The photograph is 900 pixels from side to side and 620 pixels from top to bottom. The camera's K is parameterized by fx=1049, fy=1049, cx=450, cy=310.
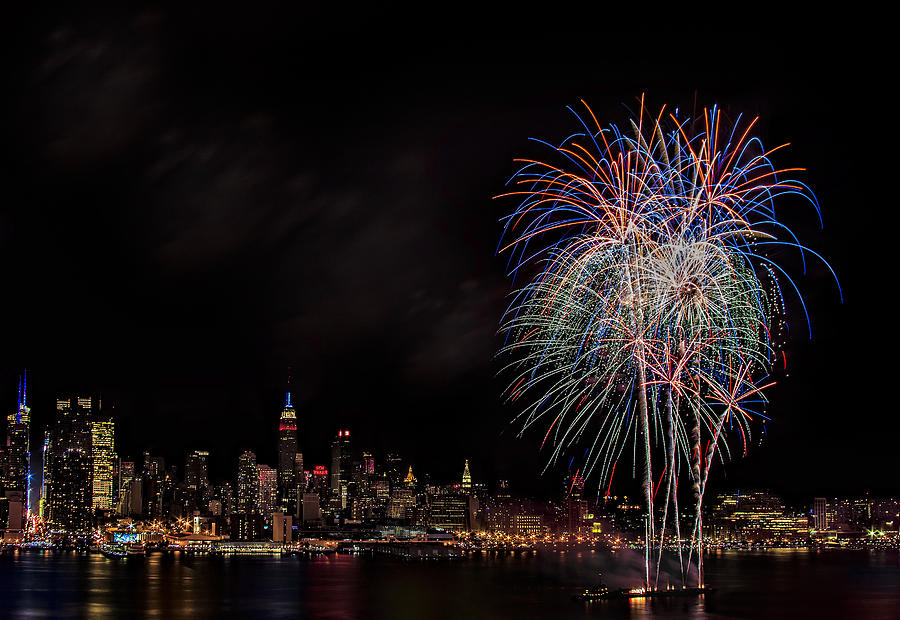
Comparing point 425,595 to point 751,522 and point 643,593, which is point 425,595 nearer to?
point 643,593

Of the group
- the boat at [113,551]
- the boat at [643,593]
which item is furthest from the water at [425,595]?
the boat at [113,551]

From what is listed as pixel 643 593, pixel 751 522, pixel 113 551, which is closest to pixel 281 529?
pixel 113 551

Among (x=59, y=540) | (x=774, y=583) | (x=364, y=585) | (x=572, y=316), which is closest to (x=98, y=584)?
(x=364, y=585)

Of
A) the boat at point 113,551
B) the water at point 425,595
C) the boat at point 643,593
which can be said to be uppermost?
the boat at point 643,593

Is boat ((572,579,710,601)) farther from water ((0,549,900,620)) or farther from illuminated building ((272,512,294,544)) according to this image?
illuminated building ((272,512,294,544))

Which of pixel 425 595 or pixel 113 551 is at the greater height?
pixel 425 595

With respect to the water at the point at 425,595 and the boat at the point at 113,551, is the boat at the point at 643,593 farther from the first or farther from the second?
the boat at the point at 113,551

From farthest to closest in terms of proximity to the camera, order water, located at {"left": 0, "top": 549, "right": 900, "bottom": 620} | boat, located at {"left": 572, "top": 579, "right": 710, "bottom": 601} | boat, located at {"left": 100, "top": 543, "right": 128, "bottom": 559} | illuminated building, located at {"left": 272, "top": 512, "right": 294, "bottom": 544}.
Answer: illuminated building, located at {"left": 272, "top": 512, "right": 294, "bottom": 544} < boat, located at {"left": 100, "top": 543, "right": 128, "bottom": 559} < water, located at {"left": 0, "top": 549, "right": 900, "bottom": 620} < boat, located at {"left": 572, "top": 579, "right": 710, "bottom": 601}

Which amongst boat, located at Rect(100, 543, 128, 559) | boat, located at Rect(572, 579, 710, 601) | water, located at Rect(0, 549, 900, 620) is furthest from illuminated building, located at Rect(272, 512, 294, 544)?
boat, located at Rect(572, 579, 710, 601)
